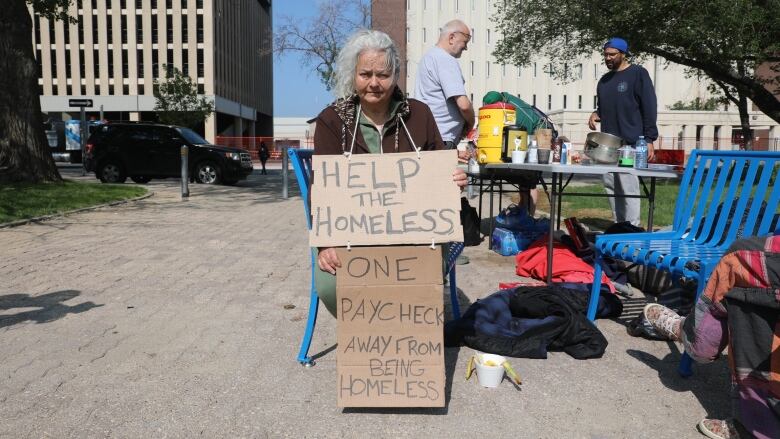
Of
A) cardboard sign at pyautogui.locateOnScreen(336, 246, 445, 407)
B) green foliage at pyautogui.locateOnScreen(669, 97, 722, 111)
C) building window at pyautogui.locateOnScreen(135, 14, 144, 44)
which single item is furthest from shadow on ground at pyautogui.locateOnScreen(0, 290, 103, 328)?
green foliage at pyautogui.locateOnScreen(669, 97, 722, 111)

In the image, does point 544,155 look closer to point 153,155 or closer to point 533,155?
point 533,155

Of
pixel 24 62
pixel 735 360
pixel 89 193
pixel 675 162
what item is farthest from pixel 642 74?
pixel 24 62

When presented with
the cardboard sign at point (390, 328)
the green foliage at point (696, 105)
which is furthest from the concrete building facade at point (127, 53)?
the cardboard sign at point (390, 328)

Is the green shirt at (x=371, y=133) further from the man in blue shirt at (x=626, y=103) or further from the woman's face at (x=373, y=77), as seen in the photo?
the man in blue shirt at (x=626, y=103)

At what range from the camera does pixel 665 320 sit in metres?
2.75

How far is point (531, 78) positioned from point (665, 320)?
267 ft

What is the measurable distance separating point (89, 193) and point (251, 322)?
906 centimetres

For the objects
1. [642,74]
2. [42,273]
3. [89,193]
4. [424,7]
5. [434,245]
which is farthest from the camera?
[424,7]

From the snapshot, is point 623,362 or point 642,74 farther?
point 642,74

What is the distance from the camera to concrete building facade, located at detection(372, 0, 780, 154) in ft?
213

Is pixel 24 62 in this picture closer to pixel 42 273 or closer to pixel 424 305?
pixel 42 273

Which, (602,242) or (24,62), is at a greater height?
(24,62)

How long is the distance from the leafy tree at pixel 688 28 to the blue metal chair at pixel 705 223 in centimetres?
1145

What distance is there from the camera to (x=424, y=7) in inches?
2948
